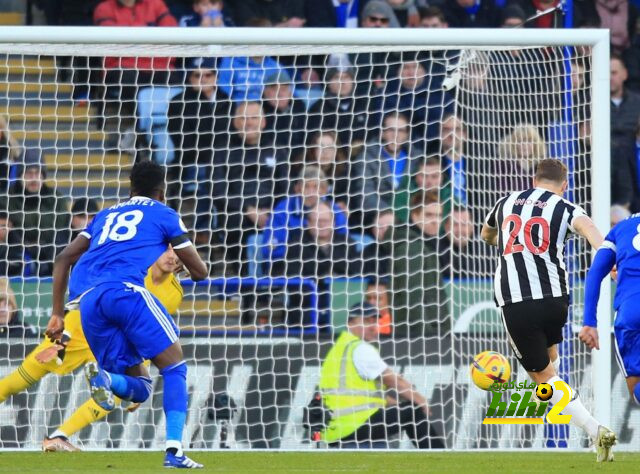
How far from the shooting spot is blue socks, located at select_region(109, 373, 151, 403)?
7.09m

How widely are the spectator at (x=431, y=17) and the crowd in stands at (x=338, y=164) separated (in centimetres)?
162

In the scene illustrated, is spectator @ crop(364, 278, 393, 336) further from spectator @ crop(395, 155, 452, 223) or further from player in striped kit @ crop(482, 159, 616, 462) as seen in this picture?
player in striped kit @ crop(482, 159, 616, 462)

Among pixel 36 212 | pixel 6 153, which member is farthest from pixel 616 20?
pixel 36 212

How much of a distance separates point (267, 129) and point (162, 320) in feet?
13.3

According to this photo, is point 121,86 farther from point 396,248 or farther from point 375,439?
point 375,439

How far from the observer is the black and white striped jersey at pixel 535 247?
777 centimetres

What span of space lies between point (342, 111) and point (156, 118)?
1568 millimetres

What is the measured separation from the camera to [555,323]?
25.6 ft

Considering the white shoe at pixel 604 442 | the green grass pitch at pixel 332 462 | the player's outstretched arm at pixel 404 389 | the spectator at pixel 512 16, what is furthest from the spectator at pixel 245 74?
the white shoe at pixel 604 442

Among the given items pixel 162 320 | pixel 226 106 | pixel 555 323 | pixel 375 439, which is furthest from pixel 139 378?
pixel 226 106

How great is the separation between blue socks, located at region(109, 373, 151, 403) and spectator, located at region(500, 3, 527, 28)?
7.02 meters

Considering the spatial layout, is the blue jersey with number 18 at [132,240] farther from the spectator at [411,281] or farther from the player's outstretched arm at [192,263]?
the spectator at [411,281]

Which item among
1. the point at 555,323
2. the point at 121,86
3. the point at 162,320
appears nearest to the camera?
the point at 162,320

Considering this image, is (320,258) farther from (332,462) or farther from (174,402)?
(174,402)
